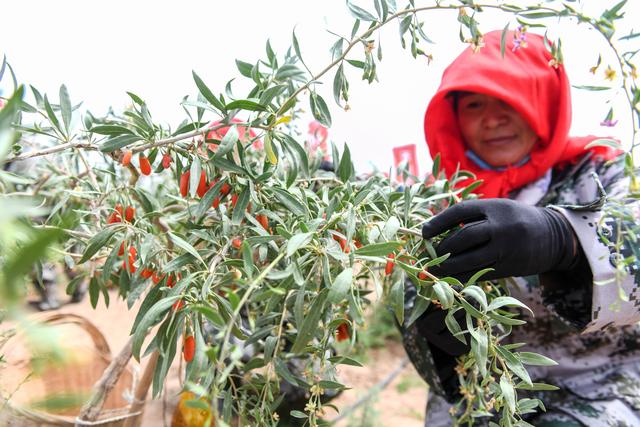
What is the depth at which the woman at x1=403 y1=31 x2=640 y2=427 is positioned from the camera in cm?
92

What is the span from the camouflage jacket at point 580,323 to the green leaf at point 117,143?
2.65 ft

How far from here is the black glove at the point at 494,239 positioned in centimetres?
89

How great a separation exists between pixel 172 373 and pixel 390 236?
3.95ft

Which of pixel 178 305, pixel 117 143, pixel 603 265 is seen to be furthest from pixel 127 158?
pixel 603 265

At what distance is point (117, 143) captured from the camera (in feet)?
2.50

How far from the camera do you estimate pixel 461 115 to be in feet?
5.23

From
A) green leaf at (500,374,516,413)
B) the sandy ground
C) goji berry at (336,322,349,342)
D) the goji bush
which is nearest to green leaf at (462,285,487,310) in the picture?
the goji bush

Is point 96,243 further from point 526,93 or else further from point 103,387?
point 526,93

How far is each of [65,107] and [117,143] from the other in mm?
153

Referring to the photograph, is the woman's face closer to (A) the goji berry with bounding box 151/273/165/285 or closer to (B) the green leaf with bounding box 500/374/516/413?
(B) the green leaf with bounding box 500/374/516/413

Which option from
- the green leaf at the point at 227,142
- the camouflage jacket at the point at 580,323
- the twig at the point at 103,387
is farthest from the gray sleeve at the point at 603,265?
the twig at the point at 103,387

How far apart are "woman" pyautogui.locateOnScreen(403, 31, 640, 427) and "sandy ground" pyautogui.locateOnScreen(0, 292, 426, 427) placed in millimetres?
1007

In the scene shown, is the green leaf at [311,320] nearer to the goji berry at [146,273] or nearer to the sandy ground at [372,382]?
the goji berry at [146,273]

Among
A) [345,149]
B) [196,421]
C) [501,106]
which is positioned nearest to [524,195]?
[501,106]
